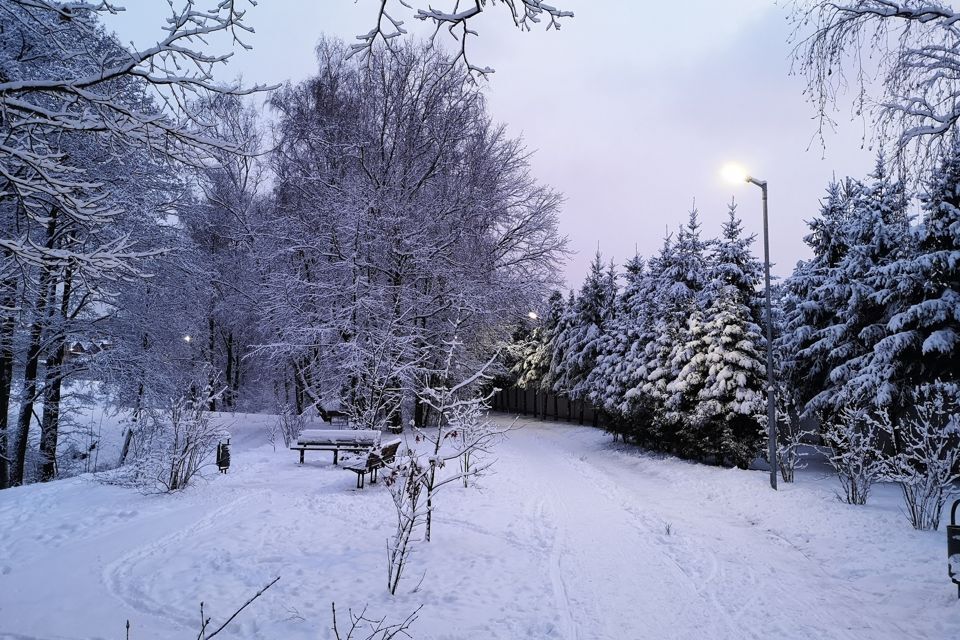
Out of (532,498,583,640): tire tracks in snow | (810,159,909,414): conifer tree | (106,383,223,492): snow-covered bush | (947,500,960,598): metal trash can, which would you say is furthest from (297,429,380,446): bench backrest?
(810,159,909,414): conifer tree

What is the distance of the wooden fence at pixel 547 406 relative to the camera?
116ft

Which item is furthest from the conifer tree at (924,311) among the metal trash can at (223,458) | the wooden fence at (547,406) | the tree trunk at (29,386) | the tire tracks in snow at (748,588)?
the tree trunk at (29,386)

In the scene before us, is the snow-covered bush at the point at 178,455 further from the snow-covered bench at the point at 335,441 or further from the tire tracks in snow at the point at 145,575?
the snow-covered bench at the point at 335,441

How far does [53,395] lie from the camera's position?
1182 cm

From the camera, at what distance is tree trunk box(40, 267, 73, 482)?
11.5 m

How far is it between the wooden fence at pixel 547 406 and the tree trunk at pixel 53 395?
25.3 m

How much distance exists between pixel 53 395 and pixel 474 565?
11.0 meters

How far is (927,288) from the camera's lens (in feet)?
43.7

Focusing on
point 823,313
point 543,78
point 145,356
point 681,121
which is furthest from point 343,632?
point 823,313

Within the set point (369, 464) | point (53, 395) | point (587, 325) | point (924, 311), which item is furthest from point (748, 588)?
point (587, 325)

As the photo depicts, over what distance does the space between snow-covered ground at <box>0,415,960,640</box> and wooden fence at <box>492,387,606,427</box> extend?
72.9 feet

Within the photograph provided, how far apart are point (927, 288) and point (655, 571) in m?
12.0

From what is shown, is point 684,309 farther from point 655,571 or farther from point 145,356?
point 145,356

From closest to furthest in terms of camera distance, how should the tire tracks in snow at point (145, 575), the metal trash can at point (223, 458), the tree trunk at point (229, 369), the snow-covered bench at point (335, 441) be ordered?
the tire tracks in snow at point (145, 575)
the metal trash can at point (223, 458)
the snow-covered bench at point (335, 441)
the tree trunk at point (229, 369)
